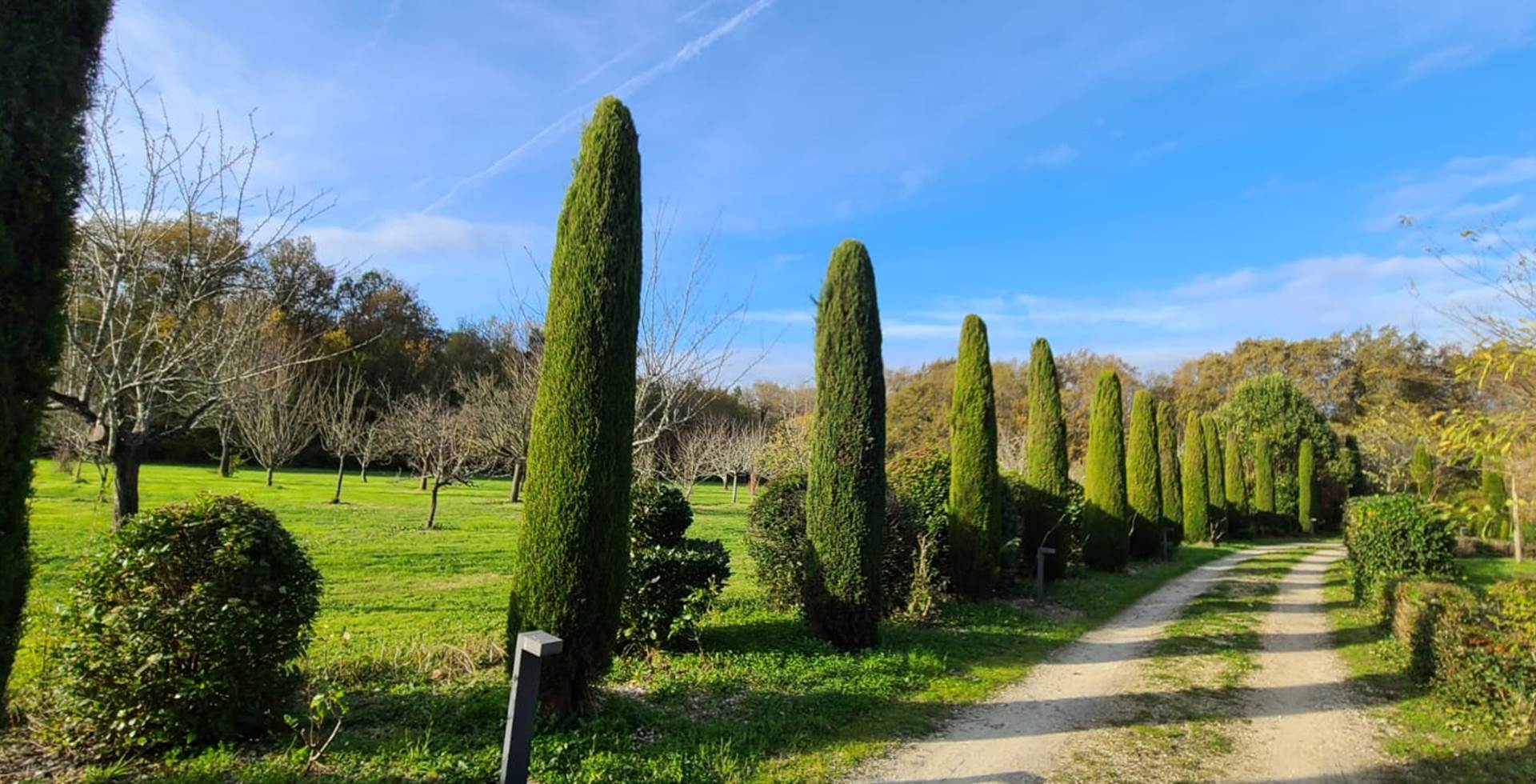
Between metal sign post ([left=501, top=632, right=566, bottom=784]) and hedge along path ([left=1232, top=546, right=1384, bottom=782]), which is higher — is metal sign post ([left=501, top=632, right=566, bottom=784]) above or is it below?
above

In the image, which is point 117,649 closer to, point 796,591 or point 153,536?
point 153,536

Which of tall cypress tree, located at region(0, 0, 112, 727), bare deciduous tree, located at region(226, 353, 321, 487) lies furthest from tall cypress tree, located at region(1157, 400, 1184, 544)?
bare deciduous tree, located at region(226, 353, 321, 487)

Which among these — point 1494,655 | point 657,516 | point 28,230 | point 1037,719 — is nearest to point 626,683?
point 657,516

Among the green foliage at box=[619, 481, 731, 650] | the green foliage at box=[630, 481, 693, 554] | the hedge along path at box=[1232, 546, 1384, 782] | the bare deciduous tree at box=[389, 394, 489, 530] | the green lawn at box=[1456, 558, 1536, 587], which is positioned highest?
the bare deciduous tree at box=[389, 394, 489, 530]

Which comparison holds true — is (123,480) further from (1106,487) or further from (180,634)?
(1106,487)

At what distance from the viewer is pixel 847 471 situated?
24.3ft

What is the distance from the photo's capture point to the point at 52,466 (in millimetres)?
25781

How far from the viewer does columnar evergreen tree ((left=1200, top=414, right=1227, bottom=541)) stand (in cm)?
2509

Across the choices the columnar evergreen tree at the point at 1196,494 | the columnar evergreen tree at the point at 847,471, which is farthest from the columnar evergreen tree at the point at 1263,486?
the columnar evergreen tree at the point at 847,471

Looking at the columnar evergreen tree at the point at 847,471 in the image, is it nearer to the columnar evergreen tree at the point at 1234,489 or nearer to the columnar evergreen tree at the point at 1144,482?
the columnar evergreen tree at the point at 1144,482

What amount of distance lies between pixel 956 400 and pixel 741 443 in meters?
20.1

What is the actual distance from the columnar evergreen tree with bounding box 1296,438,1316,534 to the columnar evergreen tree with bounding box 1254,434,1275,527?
179cm

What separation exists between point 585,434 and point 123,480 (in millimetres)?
3842

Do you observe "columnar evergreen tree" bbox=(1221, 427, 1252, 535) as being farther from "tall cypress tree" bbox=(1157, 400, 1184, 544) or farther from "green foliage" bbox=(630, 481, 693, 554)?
"green foliage" bbox=(630, 481, 693, 554)
